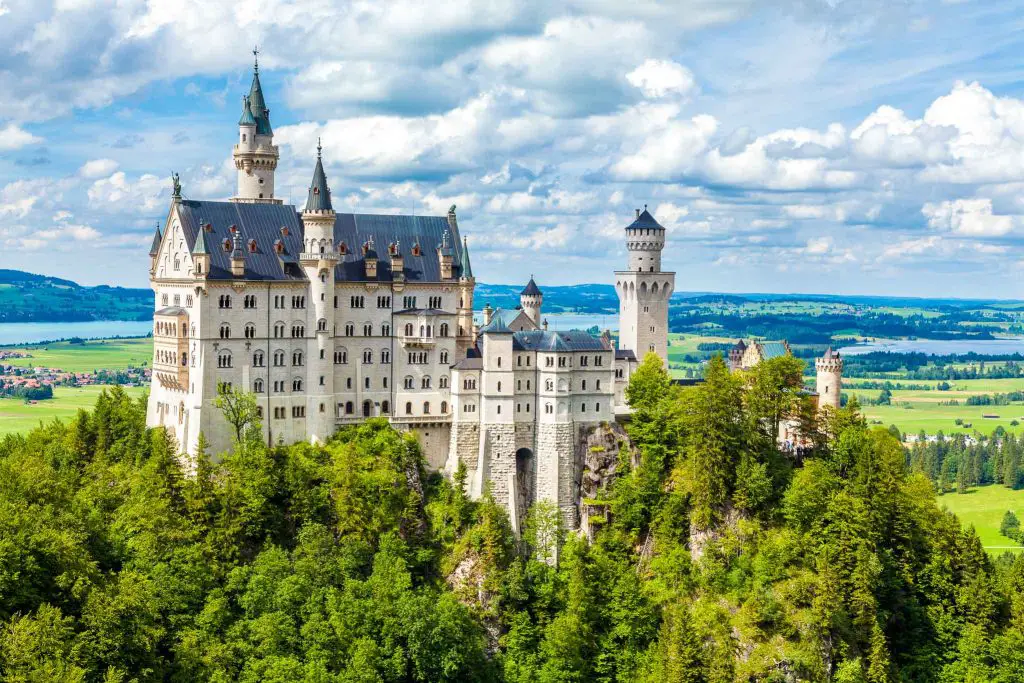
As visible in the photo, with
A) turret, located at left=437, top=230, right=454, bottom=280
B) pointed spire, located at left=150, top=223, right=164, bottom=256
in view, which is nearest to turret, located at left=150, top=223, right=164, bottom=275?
pointed spire, located at left=150, top=223, right=164, bottom=256

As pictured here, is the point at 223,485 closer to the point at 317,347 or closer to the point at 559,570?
the point at 317,347

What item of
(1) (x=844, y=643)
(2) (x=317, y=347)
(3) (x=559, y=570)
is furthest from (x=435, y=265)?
(1) (x=844, y=643)

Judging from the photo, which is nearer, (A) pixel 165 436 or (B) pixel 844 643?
(B) pixel 844 643

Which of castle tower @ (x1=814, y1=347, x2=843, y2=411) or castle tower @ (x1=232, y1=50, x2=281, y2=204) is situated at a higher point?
castle tower @ (x1=232, y1=50, x2=281, y2=204)

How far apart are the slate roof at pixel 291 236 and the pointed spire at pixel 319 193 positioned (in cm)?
313

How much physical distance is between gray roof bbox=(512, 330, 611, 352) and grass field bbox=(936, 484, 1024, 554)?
3207 inches

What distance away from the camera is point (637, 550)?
98000mm

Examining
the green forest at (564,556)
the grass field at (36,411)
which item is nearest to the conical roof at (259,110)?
the green forest at (564,556)

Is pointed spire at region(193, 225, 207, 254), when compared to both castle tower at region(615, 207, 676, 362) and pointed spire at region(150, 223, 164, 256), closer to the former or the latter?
pointed spire at region(150, 223, 164, 256)

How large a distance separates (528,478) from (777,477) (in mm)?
19236

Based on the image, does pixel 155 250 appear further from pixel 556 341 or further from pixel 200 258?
pixel 556 341

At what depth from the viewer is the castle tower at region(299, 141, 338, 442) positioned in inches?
3856

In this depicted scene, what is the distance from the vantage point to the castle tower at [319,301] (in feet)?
321

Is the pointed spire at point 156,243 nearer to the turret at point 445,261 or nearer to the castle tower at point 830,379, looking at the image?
the turret at point 445,261
